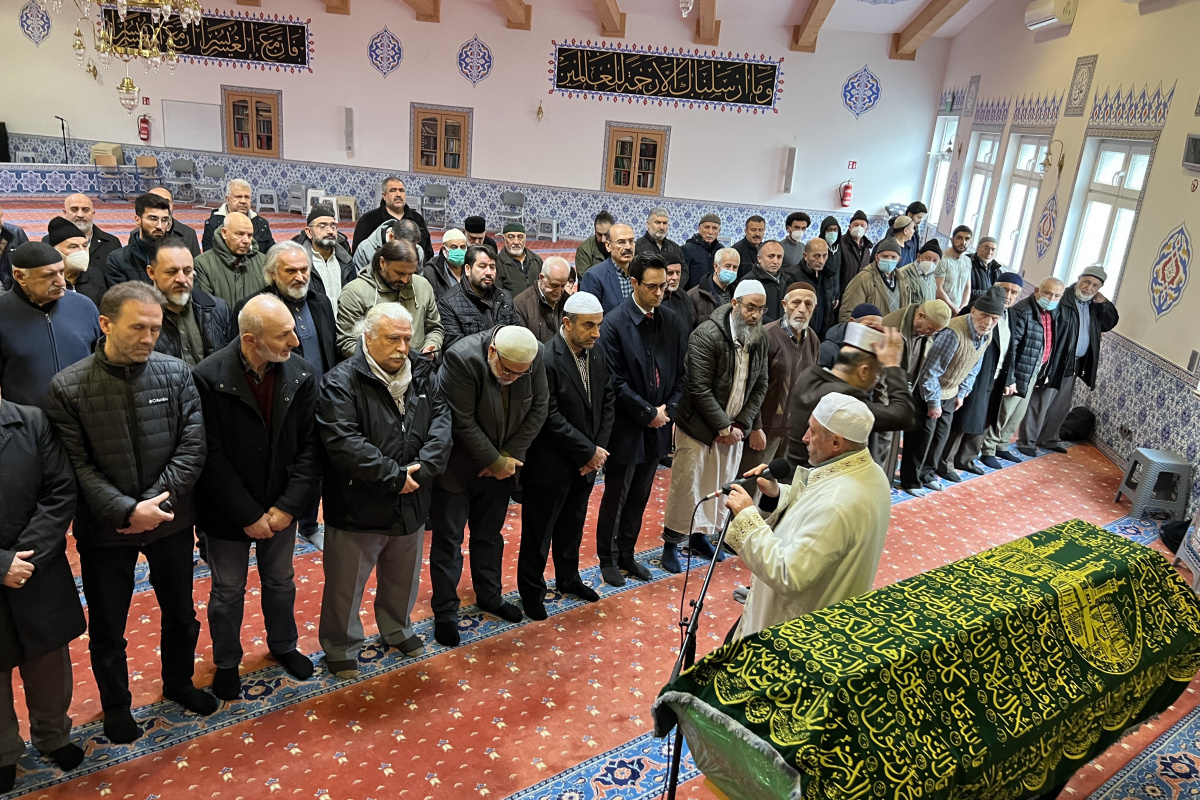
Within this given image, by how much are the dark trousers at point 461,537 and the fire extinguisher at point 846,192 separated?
1146 cm

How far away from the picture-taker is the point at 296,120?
14.3 meters

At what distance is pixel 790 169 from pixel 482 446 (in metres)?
11.6

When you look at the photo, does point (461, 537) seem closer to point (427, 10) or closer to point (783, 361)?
point (783, 361)

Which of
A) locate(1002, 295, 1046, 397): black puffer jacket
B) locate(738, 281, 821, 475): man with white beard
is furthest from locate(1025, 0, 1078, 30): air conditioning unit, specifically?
locate(738, 281, 821, 475): man with white beard

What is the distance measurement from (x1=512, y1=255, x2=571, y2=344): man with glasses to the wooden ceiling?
8182 millimetres

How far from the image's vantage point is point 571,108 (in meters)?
13.8

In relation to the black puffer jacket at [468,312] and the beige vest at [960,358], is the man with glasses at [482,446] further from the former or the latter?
the beige vest at [960,358]

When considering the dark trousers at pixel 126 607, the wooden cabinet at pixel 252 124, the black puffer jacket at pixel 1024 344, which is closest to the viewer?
the dark trousers at pixel 126 607

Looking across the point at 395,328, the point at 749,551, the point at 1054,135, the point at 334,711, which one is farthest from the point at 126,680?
the point at 1054,135

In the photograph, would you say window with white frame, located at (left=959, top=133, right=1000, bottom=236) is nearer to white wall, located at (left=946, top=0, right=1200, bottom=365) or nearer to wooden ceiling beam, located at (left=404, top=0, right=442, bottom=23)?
white wall, located at (left=946, top=0, right=1200, bottom=365)

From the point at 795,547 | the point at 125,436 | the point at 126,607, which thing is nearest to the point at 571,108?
the point at 125,436

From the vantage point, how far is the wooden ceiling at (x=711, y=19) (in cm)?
1155

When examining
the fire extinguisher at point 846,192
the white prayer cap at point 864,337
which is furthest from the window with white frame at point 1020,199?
the white prayer cap at point 864,337

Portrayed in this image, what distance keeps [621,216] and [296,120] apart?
599 cm
